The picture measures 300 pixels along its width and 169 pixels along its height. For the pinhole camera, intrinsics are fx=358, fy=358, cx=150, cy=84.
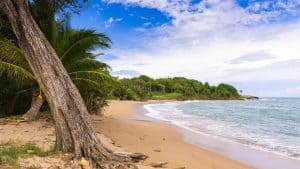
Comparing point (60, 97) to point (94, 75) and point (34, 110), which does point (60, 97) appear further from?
point (94, 75)

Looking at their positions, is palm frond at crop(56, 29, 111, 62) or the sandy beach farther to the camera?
palm frond at crop(56, 29, 111, 62)

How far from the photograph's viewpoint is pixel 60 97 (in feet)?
21.8

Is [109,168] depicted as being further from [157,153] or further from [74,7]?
[74,7]

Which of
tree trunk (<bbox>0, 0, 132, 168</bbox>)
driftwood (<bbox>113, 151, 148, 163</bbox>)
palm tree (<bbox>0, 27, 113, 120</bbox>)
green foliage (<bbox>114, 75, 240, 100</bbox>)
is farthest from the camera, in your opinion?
green foliage (<bbox>114, 75, 240, 100</bbox>)

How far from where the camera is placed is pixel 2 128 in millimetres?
9867

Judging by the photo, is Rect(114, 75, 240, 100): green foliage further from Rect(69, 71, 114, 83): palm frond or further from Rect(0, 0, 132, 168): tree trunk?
Rect(0, 0, 132, 168): tree trunk

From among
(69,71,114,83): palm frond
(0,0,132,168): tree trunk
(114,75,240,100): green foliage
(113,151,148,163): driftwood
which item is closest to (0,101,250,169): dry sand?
(113,151,148,163): driftwood

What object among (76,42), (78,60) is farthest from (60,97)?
(78,60)

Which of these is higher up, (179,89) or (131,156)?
(179,89)

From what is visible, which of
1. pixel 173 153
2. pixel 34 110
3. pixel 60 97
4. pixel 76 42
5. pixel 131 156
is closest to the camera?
pixel 60 97

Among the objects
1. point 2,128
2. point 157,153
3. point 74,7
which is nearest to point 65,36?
point 74,7

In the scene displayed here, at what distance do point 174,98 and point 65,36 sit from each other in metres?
77.2

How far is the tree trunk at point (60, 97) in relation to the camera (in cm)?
632

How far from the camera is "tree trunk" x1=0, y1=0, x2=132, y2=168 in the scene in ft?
20.7
